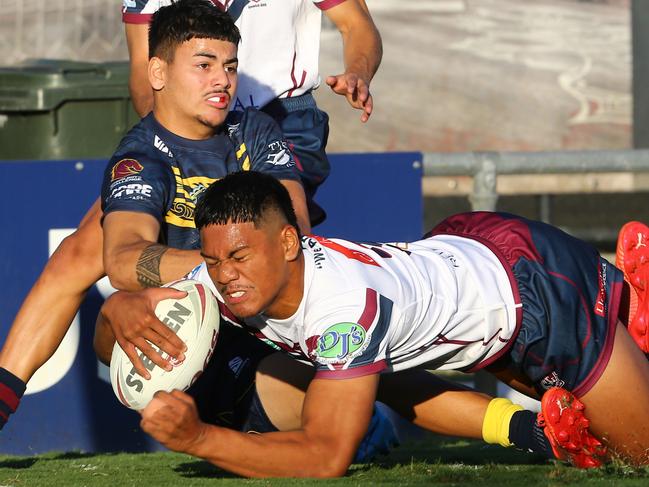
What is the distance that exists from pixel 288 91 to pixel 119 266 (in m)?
1.35

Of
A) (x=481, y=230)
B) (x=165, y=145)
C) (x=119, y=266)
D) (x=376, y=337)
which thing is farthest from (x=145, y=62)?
(x=376, y=337)

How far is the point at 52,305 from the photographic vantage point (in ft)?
16.3

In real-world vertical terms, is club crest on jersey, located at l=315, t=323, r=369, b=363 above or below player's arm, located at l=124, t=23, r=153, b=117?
below

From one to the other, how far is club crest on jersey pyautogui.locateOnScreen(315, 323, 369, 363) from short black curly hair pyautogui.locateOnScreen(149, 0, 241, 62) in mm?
1509

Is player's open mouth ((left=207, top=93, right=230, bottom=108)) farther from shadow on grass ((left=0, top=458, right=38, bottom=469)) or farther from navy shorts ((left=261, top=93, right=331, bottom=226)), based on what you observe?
shadow on grass ((left=0, top=458, right=38, bottom=469))

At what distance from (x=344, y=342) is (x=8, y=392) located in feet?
4.87

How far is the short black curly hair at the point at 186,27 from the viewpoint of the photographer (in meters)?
4.95

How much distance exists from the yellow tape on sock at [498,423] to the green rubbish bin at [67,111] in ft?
11.5

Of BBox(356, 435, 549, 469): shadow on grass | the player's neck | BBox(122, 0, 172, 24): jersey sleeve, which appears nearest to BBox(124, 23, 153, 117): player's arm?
Result: BBox(122, 0, 172, 24): jersey sleeve

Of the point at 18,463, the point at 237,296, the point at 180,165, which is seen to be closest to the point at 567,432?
the point at 237,296

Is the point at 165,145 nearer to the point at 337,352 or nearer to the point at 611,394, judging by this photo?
the point at 337,352

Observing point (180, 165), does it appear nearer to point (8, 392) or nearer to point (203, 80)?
point (203, 80)

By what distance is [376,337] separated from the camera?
13.1ft

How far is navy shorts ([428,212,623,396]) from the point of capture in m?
4.57
